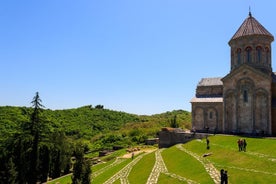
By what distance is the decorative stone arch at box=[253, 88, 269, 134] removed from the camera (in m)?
38.7

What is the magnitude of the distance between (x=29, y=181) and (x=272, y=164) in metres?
26.3

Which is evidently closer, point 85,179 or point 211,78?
point 85,179

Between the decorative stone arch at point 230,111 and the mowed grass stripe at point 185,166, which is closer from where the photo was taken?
the mowed grass stripe at point 185,166

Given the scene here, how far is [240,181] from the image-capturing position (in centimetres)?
2020

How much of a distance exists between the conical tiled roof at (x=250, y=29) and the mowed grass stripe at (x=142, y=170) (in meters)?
23.3

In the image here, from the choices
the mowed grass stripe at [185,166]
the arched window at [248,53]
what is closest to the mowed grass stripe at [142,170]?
the mowed grass stripe at [185,166]

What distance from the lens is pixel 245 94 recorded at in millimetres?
40594

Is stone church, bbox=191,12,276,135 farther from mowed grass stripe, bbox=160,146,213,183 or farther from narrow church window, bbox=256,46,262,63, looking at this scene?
mowed grass stripe, bbox=160,146,213,183

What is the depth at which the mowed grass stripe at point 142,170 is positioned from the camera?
26.1 meters

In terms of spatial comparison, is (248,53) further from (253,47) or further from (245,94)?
(245,94)

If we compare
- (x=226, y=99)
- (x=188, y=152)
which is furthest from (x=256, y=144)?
(x=226, y=99)

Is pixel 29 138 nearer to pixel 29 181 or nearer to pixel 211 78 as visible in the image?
pixel 29 181

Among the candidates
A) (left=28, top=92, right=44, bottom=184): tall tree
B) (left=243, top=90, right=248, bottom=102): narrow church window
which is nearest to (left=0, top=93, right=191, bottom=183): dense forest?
(left=28, top=92, right=44, bottom=184): tall tree

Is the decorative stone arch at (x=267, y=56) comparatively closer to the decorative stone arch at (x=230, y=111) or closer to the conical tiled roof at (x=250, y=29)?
the conical tiled roof at (x=250, y=29)
